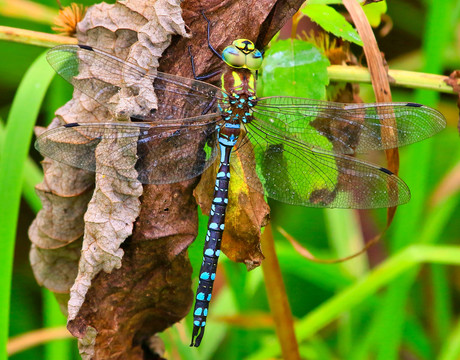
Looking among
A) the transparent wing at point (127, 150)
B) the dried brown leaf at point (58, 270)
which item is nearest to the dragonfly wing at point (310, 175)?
the transparent wing at point (127, 150)

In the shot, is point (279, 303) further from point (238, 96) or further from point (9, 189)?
point (9, 189)

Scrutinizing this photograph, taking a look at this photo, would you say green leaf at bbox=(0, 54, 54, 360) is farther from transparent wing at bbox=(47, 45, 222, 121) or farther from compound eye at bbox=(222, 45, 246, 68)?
compound eye at bbox=(222, 45, 246, 68)

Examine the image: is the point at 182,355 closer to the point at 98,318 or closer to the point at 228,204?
the point at 98,318

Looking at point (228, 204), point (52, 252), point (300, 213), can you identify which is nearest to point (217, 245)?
point (228, 204)

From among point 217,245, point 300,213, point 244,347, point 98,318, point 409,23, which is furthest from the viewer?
point 409,23

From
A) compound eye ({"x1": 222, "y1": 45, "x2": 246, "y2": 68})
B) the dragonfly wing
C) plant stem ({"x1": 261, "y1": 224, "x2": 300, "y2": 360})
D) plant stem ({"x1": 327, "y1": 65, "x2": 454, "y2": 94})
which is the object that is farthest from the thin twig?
plant stem ({"x1": 327, "y1": 65, "x2": 454, "y2": 94})

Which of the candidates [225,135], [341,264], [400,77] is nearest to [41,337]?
[225,135]
